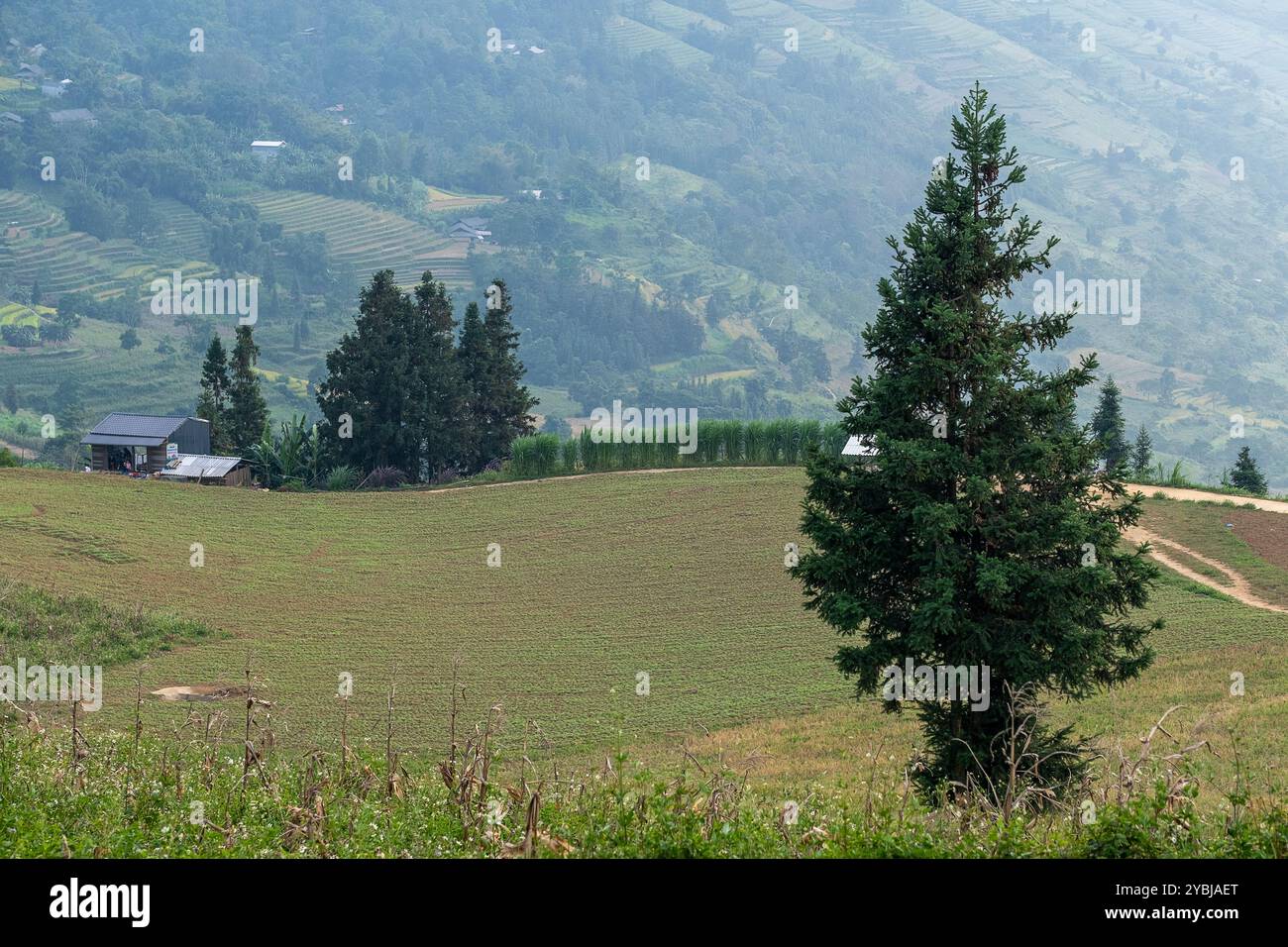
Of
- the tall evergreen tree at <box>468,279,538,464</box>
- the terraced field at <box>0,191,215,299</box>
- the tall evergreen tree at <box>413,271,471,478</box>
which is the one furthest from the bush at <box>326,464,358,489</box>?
the terraced field at <box>0,191,215,299</box>

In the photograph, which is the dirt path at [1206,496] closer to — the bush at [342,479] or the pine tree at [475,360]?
the bush at [342,479]

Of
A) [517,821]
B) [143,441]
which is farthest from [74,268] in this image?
[517,821]

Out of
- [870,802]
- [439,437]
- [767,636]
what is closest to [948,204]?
[870,802]

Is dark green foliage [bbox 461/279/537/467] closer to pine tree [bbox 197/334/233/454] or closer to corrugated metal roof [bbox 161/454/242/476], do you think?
pine tree [bbox 197/334/233/454]

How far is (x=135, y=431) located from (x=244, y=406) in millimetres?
8661

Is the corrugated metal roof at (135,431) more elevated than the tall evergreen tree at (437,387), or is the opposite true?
the tall evergreen tree at (437,387)

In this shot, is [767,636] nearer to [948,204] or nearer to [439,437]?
[948,204]

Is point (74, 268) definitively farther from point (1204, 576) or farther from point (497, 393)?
point (1204, 576)

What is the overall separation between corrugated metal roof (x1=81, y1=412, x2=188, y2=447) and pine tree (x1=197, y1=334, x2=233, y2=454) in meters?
3.81

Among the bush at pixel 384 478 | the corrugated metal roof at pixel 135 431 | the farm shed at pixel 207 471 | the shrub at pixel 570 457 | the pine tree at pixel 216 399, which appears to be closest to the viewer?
the farm shed at pixel 207 471

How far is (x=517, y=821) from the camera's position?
9.66m

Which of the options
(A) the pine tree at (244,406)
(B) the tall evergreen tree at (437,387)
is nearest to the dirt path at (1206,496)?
(B) the tall evergreen tree at (437,387)

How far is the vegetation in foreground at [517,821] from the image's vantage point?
28.5 ft

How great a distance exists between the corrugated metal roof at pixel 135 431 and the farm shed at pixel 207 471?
1.04 meters
